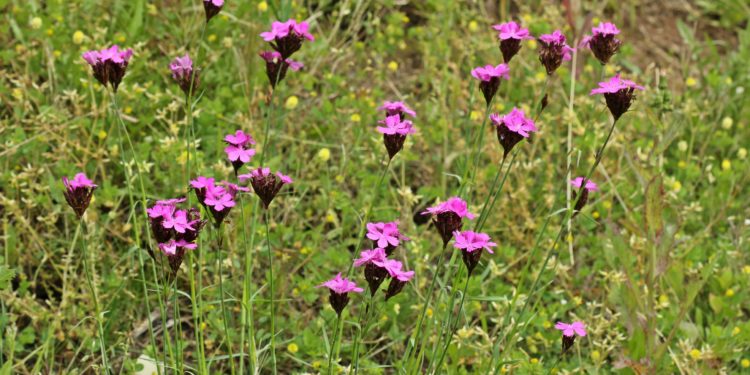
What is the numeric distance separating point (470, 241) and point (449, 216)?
7cm

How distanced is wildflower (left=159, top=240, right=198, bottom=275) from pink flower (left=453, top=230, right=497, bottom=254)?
45 cm

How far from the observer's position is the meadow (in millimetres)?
1905

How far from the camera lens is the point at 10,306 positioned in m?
2.49

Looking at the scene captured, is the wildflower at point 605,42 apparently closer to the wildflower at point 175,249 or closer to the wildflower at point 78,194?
the wildflower at point 175,249

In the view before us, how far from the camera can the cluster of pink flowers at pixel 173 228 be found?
158 centimetres

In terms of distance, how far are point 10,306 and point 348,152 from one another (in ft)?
3.77

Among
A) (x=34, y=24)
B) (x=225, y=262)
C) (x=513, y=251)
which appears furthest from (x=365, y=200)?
(x=34, y=24)

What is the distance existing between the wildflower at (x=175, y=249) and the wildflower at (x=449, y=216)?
43 centimetres

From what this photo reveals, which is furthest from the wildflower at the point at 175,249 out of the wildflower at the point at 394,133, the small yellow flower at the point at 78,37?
the small yellow flower at the point at 78,37

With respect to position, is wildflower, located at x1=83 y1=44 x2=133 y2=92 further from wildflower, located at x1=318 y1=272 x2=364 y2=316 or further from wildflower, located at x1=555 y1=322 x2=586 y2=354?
wildflower, located at x1=555 y1=322 x2=586 y2=354

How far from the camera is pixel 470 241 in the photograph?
5.28ft

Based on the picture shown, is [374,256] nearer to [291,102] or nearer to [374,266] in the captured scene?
[374,266]


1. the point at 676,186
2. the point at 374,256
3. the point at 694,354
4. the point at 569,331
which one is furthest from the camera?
the point at 676,186

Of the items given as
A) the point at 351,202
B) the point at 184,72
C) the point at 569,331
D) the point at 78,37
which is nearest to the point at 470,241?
the point at 569,331
